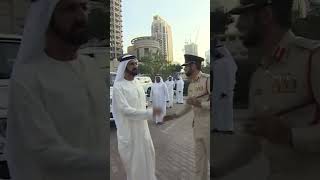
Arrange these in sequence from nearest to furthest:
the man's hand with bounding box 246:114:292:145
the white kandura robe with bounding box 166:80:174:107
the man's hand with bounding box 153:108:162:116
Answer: the man's hand with bounding box 246:114:292:145, the white kandura robe with bounding box 166:80:174:107, the man's hand with bounding box 153:108:162:116

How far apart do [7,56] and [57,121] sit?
1.55 feet

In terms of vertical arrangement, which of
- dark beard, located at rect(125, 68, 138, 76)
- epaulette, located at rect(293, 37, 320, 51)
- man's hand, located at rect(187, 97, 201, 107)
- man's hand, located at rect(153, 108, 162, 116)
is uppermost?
epaulette, located at rect(293, 37, 320, 51)

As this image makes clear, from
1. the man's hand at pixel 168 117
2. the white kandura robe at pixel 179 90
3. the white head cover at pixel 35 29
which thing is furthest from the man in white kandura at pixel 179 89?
the white head cover at pixel 35 29

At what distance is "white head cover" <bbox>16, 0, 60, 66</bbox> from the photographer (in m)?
2.08

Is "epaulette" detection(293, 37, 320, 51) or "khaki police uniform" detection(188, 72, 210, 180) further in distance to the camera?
"khaki police uniform" detection(188, 72, 210, 180)

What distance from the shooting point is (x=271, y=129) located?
7.25 ft

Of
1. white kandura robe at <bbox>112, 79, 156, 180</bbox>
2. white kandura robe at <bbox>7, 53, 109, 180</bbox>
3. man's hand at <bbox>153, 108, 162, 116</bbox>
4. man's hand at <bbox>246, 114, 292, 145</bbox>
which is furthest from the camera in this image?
white kandura robe at <bbox>112, 79, 156, 180</bbox>

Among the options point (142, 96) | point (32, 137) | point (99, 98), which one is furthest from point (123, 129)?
point (32, 137)

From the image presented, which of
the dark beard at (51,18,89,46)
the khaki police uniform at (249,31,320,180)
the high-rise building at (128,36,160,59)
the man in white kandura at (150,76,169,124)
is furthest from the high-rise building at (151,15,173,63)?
the khaki police uniform at (249,31,320,180)

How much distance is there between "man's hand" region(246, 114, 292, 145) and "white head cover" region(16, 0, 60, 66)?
116cm

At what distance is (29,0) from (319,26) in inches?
57.7

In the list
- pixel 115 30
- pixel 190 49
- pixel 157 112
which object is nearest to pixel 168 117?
pixel 157 112

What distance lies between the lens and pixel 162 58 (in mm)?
2377

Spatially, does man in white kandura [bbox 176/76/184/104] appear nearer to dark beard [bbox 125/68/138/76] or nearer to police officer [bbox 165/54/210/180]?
police officer [bbox 165/54/210/180]
